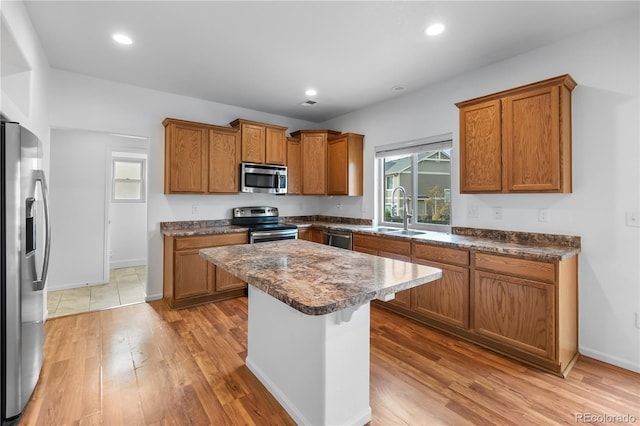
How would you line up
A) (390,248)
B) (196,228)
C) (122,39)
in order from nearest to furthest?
(122,39) < (390,248) < (196,228)

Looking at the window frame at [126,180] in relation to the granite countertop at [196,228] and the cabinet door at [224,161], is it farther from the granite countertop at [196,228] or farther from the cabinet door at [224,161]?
the cabinet door at [224,161]

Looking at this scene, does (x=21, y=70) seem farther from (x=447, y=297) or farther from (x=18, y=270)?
(x=447, y=297)

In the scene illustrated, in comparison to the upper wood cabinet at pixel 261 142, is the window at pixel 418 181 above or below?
below

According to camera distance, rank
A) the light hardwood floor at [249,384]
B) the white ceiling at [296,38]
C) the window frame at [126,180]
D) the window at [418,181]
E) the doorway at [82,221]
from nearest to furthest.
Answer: the light hardwood floor at [249,384], the white ceiling at [296,38], the window at [418,181], the doorway at [82,221], the window frame at [126,180]

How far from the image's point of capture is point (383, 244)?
3504 millimetres

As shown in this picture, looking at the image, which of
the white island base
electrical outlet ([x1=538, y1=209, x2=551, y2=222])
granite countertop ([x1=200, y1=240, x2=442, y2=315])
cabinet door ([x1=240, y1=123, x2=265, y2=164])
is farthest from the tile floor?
electrical outlet ([x1=538, y1=209, x2=551, y2=222])

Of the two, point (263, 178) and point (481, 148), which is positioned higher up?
point (481, 148)

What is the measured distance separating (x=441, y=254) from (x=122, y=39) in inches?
139

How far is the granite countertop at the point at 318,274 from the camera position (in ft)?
4.13

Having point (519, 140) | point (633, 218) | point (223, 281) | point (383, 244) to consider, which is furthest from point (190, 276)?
point (633, 218)

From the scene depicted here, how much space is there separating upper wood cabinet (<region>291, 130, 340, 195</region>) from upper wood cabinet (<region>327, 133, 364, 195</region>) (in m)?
0.11

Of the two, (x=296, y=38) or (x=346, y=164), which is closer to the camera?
(x=296, y=38)

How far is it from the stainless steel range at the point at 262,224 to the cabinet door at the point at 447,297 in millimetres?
1881

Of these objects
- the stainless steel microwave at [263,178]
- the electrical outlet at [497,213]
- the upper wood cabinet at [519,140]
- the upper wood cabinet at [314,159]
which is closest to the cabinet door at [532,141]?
the upper wood cabinet at [519,140]
